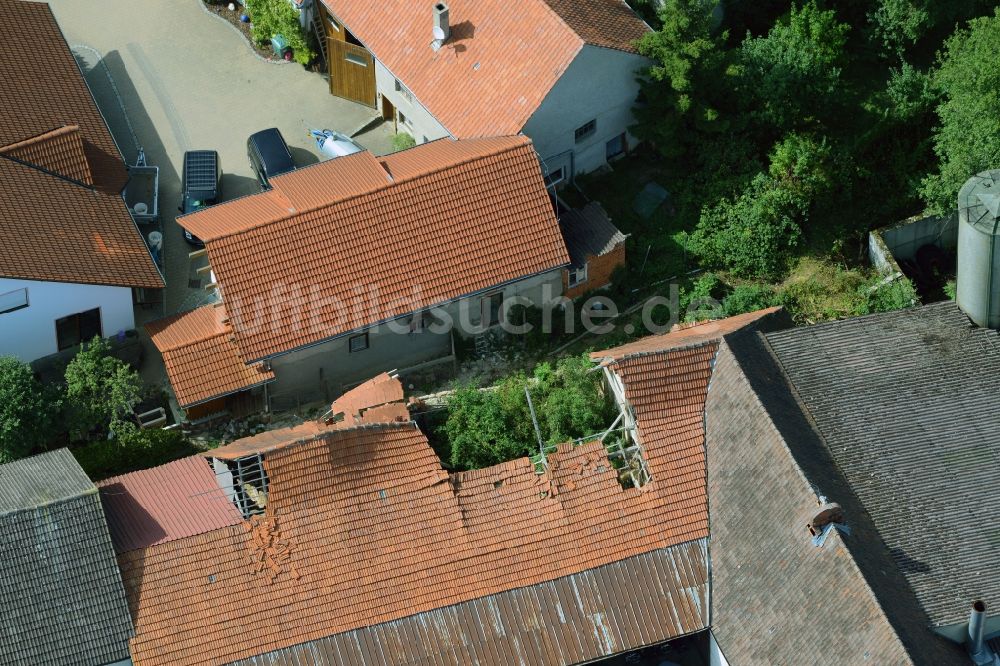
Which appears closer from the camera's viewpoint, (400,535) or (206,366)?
(400,535)

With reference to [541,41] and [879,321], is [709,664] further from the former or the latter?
[541,41]

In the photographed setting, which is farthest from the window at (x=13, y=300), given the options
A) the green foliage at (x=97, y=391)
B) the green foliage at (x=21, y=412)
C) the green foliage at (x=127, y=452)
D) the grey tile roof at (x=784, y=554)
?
the grey tile roof at (x=784, y=554)

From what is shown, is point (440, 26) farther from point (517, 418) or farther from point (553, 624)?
point (553, 624)

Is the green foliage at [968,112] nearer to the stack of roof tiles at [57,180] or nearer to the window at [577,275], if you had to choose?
the window at [577,275]

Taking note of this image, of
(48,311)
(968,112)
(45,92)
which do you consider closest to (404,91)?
(45,92)

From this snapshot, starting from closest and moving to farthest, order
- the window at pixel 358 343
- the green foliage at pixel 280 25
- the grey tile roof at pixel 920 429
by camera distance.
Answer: the grey tile roof at pixel 920 429
the window at pixel 358 343
the green foliage at pixel 280 25

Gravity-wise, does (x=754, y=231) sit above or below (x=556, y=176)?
below

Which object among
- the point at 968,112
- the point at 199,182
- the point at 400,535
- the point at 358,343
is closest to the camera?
the point at 400,535
